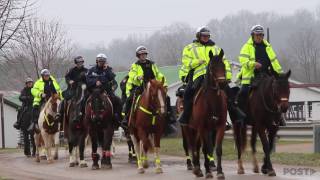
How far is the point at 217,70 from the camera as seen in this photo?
12945mm

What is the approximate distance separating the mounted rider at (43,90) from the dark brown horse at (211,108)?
8.37 meters

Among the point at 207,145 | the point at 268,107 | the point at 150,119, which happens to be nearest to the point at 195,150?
the point at 207,145

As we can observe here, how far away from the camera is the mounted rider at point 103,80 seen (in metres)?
17.2

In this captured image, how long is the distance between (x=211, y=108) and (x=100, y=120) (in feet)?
15.4

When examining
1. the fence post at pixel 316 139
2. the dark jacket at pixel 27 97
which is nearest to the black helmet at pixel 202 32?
the fence post at pixel 316 139

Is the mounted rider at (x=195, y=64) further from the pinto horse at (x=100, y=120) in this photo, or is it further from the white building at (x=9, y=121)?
the white building at (x=9, y=121)

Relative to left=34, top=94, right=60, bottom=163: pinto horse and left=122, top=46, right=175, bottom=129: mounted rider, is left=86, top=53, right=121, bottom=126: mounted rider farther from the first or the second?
left=34, top=94, right=60, bottom=163: pinto horse

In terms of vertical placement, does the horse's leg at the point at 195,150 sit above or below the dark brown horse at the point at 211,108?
below

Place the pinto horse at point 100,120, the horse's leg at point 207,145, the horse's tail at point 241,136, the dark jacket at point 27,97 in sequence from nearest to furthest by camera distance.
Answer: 1. the horse's leg at point 207,145
2. the horse's tail at point 241,136
3. the pinto horse at point 100,120
4. the dark jacket at point 27,97

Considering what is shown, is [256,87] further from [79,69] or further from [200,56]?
[79,69]

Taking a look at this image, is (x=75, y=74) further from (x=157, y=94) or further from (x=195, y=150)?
(x=195, y=150)

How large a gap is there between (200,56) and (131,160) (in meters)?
6.53

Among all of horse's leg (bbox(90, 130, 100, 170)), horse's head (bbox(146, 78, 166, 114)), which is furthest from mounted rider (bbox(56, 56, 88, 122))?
horse's head (bbox(146, 78, 166, 114))

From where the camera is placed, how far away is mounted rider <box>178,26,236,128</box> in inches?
550
